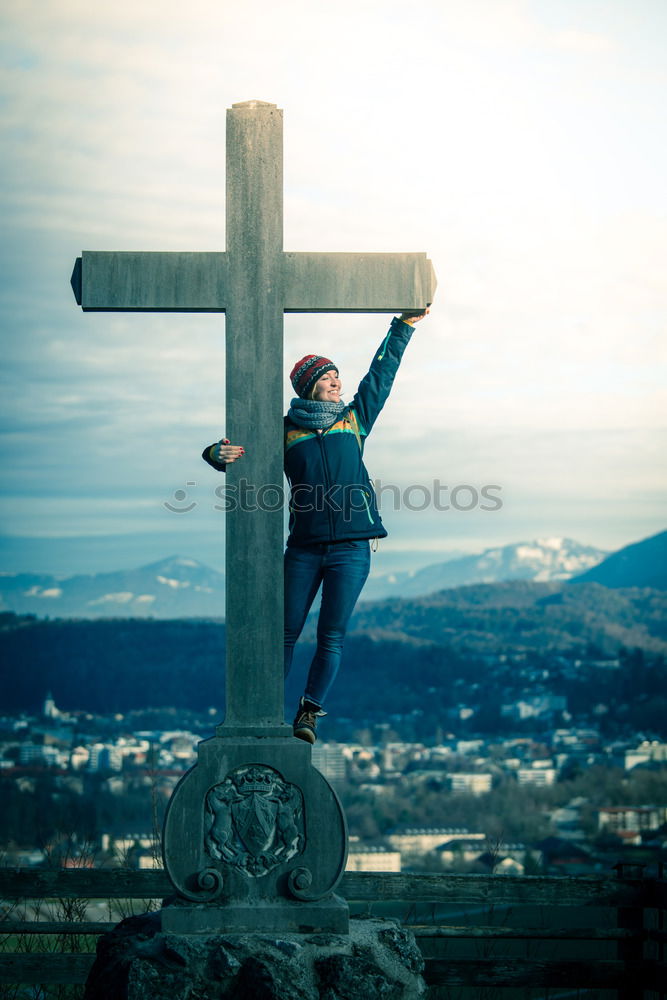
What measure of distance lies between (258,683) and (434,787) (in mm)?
41123

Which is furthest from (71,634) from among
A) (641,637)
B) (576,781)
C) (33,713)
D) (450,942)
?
(450,942)

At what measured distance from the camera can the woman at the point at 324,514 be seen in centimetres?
616

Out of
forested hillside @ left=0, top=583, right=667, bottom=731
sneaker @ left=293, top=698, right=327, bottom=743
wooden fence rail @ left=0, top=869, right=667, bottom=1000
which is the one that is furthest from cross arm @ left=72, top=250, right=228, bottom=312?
forested hillside @ left=0, top=583, right=667, bottom=731

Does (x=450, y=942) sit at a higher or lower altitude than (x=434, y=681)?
lower

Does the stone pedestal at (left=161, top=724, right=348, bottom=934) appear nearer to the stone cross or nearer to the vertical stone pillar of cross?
the vertical stone pillar of cross

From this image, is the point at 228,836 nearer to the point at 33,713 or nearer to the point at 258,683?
the point at 258,683

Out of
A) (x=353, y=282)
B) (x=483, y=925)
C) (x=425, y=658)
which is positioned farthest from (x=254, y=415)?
(x=425, y=658)

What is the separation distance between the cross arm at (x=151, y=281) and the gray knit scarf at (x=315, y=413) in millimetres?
644

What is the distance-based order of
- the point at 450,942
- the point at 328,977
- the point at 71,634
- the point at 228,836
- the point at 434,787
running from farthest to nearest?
the point at 71,634 → the point at 434,787 → the point at 450,942 → the point at 228,836 → the point at 328,977

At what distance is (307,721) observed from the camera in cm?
603

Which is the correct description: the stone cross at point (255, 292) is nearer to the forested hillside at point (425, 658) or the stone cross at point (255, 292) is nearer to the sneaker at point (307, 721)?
the sneaker at point (307, 721)

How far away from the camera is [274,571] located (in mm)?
5930

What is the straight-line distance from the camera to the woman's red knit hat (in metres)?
6.26

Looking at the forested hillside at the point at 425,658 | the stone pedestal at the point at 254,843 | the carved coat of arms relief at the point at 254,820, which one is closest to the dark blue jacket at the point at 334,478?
the stone pedestal at the point at 254,843
